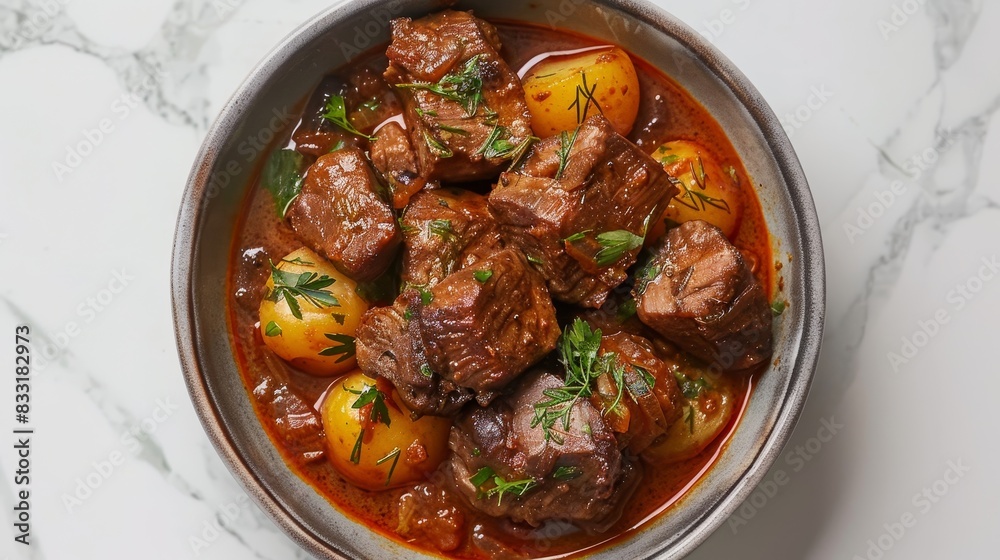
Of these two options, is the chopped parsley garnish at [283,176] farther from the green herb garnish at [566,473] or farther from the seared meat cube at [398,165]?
the green herb garnish at [566,473]

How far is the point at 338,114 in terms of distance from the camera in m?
3.04

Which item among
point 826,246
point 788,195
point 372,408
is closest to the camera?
point 788,195

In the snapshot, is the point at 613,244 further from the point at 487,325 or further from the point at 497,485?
the point at 497,485

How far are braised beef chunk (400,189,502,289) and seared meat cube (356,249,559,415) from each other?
0.13 m

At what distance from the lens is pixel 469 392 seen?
2.84m

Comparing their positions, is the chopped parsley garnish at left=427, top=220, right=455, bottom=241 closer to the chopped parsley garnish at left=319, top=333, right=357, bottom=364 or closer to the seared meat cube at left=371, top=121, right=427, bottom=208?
the seared meat cube at left=371, top=121, right=427, bottom=208

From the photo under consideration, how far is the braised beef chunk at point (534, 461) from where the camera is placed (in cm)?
273

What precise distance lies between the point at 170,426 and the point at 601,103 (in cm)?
227

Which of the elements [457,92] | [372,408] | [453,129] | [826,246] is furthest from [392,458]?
[826,246]

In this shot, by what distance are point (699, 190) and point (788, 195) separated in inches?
12.6

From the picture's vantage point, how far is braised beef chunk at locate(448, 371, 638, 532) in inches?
108

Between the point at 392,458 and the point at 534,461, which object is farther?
the point at 392,458

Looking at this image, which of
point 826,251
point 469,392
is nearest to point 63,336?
point 469,392

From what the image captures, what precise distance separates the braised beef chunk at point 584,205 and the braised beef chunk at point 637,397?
22 cm
